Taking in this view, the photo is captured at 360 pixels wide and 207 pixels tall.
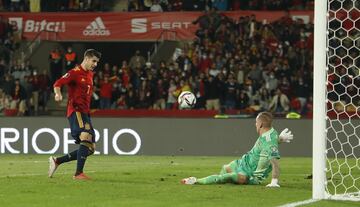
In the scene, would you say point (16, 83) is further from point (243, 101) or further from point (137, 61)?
Result: point (243, 101)

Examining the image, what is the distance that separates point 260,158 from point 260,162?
59mm

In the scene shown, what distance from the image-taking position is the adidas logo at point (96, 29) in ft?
98.8

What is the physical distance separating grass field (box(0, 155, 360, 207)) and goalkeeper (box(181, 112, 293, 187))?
0.18 meters

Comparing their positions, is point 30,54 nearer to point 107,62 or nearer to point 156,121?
point 107,62

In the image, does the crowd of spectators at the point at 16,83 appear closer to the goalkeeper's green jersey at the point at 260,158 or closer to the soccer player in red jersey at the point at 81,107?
the soccer player in red jersey at the point at 81,107

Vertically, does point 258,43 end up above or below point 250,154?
above

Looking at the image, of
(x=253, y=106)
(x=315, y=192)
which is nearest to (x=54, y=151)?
(x=253, y=106)

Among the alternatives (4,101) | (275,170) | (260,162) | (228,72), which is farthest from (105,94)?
(275,170)

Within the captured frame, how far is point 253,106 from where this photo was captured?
25.6 meters

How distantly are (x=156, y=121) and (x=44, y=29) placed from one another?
946cm

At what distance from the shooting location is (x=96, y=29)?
30.2 metres

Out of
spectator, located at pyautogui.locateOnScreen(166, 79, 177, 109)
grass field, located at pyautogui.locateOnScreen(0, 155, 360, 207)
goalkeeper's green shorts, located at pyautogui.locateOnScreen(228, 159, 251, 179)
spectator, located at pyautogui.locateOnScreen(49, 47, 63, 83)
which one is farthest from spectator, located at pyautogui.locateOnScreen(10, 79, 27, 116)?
goalkeeper's green shorts, located at pyautogui.locateOnScreen(228, 159, 251, 179)

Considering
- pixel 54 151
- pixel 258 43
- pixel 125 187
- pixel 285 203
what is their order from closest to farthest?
1. pixel 285 203
2. pixel 125 187
3. pixel 54 151
4. pixel 258 43

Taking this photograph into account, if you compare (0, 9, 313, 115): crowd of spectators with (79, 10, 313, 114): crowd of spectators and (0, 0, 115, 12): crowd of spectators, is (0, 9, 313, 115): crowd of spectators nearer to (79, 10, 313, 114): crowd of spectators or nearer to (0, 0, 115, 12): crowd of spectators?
(79, 10, 313, 114): crowd of spectators
